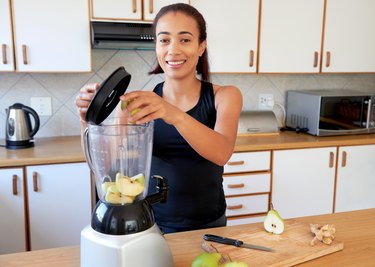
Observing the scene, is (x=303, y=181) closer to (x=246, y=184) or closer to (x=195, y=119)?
(x=246, y=184)

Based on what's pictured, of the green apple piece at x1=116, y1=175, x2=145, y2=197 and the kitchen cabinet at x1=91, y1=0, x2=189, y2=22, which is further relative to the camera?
the kitchen cabinet at x1=91, y1=0, x2=189, y2=22

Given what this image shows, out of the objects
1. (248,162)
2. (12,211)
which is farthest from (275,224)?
(12,211)

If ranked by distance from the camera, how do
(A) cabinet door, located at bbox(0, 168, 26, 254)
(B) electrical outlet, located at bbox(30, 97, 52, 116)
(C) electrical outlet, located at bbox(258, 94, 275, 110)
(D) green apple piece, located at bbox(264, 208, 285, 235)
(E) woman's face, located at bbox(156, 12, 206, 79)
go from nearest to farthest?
(D) green apple piece, located at bbox(264, 208, 285, 235)
(E) woman's face, located at bbox(156, 12, 206, 79)
(A) cabinet door, located at bbox(0, 168, 26, 254)
(B) electrical outlet, located at bbox(30, 97, 52, 116)
(C) electrical outlet, located at bbox(258, 94, 275, 110)

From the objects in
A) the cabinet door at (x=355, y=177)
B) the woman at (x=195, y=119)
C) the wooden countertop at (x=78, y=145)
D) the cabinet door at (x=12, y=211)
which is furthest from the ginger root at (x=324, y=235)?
the cabinet door at (x=355, y=177)

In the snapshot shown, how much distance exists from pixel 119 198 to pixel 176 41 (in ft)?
1.80

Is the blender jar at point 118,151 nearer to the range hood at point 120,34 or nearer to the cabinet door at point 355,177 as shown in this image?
the range hood at point 120,34

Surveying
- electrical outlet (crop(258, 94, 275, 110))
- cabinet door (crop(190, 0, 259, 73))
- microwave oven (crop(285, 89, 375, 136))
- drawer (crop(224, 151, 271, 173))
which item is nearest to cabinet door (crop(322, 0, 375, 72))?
microwave oven (crop(285, 89, 375, 136))

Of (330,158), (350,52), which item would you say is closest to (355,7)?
(350,52)

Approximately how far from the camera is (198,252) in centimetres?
99

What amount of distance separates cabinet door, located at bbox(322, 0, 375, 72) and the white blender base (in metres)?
2.19

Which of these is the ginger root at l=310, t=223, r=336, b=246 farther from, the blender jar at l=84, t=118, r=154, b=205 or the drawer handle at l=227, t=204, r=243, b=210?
the drawer handle at l=227, t=204, r=243, b=210

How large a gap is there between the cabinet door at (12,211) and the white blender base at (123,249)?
1.26 m

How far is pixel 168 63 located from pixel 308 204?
1.72m

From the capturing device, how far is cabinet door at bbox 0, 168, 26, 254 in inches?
75.2
